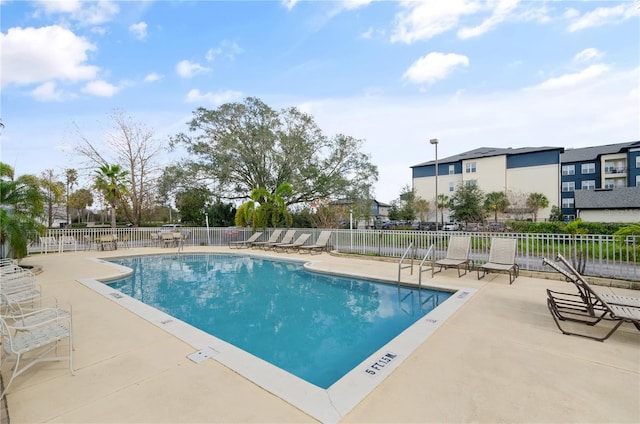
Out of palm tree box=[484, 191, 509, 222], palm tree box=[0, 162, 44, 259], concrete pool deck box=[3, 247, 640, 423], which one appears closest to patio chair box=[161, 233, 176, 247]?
palm tree box=[0, 162, 44, 259]

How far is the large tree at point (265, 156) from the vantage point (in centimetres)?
1961

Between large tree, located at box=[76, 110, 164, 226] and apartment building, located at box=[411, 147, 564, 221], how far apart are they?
3465 centimetres

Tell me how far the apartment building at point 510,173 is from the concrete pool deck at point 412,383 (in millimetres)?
37094

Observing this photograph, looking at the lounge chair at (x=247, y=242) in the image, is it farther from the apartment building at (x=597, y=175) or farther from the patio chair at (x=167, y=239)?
the apartment building at (x=597, y=175)

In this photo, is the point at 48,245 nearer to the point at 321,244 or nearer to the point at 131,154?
the point at 131,154

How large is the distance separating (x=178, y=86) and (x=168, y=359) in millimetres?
14892

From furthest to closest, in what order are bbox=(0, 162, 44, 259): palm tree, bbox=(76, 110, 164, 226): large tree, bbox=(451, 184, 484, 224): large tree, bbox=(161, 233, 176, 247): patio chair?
bbox=(451, 184, 484, 224): large tree
bbox=(76, 110, 164, 226): large tree
bbox=(161, 233, 176, 247): patio chair
bbox=(0, 162, 44, 259): palm tree

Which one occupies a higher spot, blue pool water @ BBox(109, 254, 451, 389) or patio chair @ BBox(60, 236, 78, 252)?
patio chair @ BBox(60, 236, 78, 252)

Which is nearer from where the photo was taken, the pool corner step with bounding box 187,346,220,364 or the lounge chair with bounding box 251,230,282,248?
the pool corner step with bounding box 187,346,220,364

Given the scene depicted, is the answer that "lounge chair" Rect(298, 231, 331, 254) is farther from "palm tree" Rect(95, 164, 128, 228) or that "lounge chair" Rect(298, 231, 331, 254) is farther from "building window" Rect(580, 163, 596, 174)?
"building window" Rect(580, 163, 596, 174)

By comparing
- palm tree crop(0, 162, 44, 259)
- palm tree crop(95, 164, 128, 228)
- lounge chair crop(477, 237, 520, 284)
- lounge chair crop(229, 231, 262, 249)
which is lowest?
lounge chair crop(229, 231, 262, 249)

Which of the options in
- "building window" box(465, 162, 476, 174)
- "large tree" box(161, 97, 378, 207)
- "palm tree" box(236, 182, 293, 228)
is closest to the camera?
"palm tree" box(236, 182, 293, 228)

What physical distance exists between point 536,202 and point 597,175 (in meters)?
11.5

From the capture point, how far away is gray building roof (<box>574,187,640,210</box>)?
2323 cm
